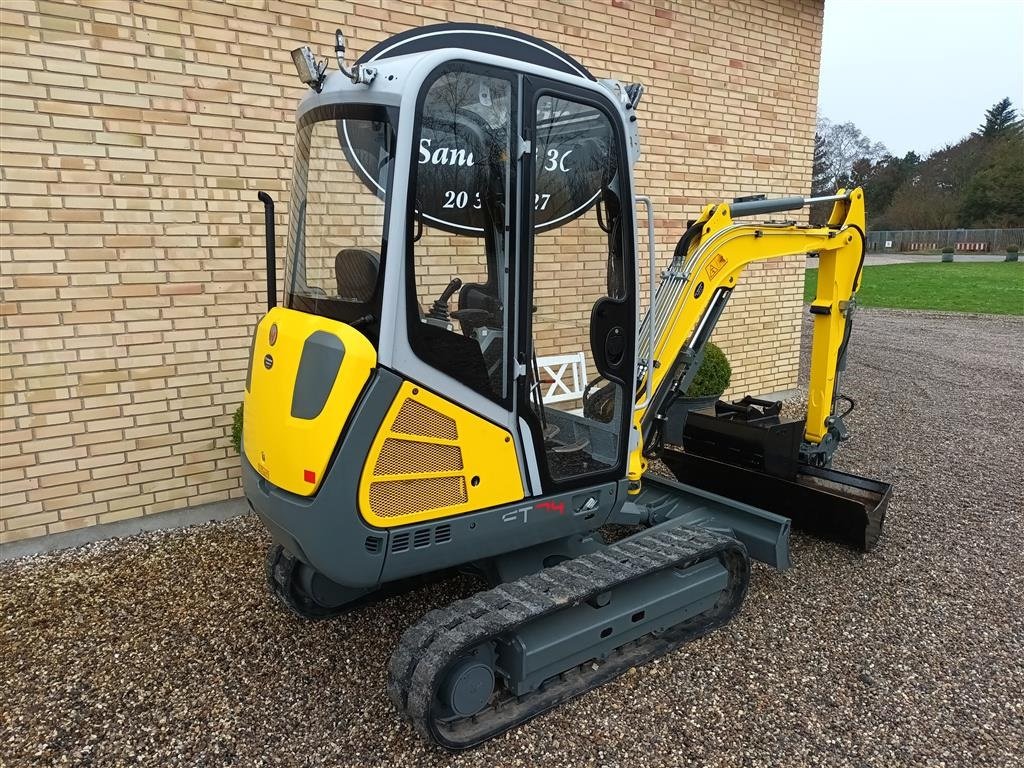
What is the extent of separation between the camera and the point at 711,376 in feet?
22.1

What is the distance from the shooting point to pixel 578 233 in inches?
123

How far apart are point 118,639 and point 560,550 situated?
2.32 meters

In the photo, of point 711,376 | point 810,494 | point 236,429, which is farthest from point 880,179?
point 236,429

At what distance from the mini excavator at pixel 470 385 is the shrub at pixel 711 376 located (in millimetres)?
3109

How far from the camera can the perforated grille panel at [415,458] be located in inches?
107

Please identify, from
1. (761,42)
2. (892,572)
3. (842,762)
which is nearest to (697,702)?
(842,762)

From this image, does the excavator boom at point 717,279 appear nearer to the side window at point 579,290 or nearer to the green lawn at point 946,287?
the side window at point 579,290

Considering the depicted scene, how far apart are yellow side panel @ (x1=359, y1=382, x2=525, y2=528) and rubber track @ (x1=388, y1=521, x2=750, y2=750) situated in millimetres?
415

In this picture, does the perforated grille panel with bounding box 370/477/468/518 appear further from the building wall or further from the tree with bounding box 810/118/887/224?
the tree with bounding box 810/118/887/224

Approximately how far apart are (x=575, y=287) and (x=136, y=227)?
10.1ft

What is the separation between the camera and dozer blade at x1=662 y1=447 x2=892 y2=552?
14.6ft

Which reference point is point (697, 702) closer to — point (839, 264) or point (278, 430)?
point (278, 430)

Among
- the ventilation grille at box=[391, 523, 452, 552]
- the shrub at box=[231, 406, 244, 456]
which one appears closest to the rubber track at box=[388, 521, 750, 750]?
the ventilation grille at box=[391, 523, 452, 552]

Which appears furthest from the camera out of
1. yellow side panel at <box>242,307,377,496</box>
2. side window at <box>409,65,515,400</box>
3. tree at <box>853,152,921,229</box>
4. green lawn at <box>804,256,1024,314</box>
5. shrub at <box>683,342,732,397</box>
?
tree at <box>853,152,921,229</box>
